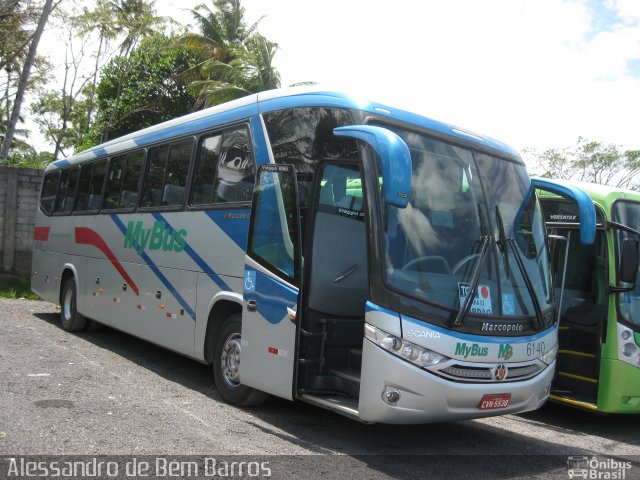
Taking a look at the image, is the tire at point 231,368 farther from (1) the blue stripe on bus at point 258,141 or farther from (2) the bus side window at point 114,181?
(2) the bus side window at point 114,181

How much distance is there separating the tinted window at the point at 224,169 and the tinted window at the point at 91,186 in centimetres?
364

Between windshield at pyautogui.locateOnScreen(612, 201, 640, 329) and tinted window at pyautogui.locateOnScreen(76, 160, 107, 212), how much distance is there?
7.90m

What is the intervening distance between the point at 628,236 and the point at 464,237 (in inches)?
116

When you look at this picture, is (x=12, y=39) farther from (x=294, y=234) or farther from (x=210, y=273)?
(x=294, y=234)

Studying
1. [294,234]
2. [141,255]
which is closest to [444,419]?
[294,234]

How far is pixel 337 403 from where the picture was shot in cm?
580

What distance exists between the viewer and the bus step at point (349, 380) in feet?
19.4

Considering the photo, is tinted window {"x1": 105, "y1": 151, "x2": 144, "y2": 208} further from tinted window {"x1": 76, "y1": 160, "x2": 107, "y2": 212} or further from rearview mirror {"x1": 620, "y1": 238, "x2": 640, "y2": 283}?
rearview mirror {"x1": 620, "y1": 238, "x2": 640, "y2": 283}

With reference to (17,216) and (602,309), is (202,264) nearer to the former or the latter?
(602,309)

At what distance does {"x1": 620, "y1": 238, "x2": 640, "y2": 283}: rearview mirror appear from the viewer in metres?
7.11

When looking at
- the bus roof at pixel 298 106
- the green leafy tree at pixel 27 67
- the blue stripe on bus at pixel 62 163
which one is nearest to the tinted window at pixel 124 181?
the bus roof at pixel 298 106

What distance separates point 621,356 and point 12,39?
2269 centimetres

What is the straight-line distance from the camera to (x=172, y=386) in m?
8.12

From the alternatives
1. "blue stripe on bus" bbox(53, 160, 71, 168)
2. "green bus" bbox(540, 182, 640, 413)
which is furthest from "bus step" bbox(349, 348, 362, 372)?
"blue stripe on bus" bbox(53, 160, 71, 168)
